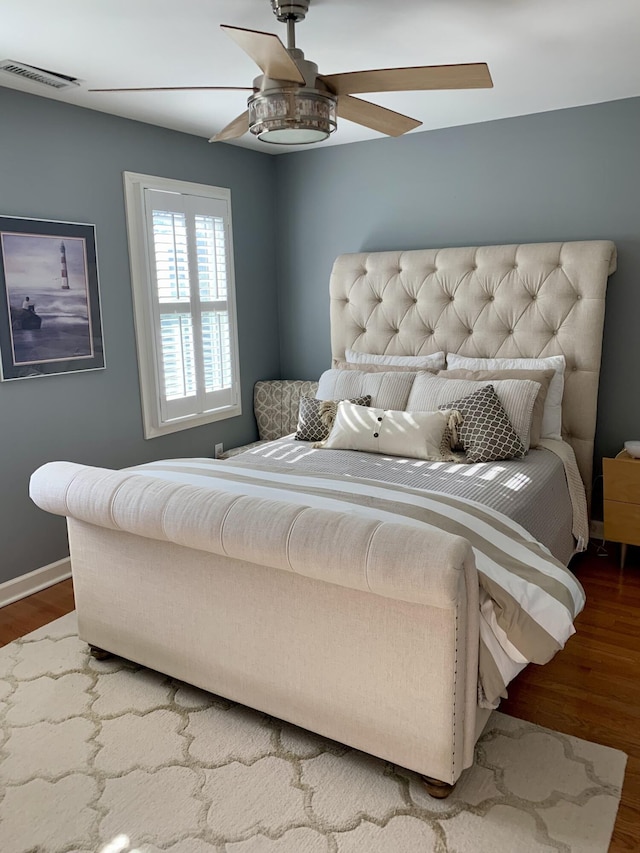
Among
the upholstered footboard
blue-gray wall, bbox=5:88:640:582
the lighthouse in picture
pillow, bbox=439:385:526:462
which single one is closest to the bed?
the upholstered footboard

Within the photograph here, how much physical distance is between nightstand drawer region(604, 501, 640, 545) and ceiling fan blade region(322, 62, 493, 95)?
2199 mm

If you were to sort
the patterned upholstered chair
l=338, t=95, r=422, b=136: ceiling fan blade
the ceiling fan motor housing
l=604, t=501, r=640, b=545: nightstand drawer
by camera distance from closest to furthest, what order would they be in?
the ceiling fan motor housing, l=338, t=95, r=422, b=136: ceiling fan blade, l=604, t=501, r=640, b=545: nightstand drawer, the patterned upholstered chair

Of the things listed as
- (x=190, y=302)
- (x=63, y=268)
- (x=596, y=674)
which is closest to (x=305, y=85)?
(x=63, y=268)

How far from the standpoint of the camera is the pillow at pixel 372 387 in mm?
3482

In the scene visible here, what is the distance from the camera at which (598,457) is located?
3.71 meters

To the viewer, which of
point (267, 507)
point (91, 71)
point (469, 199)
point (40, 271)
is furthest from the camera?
point (469, 199)

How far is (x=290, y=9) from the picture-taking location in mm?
2139

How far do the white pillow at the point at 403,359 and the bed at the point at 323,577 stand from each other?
0.80 metres

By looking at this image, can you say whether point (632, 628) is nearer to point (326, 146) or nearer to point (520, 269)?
point (520, 269)

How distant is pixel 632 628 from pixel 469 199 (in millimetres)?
2493

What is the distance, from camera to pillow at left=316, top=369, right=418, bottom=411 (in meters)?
3.48

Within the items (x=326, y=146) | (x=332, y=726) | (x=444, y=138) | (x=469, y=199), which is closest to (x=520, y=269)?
(x=469, y=199)

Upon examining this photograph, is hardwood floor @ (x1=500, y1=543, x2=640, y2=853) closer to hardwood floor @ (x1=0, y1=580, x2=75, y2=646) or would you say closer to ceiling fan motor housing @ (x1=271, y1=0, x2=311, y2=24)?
hardwood floor @ (x1=0, y1=580, x2=75, y2=646)

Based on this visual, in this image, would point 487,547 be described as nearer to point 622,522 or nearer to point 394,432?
point 394,432
